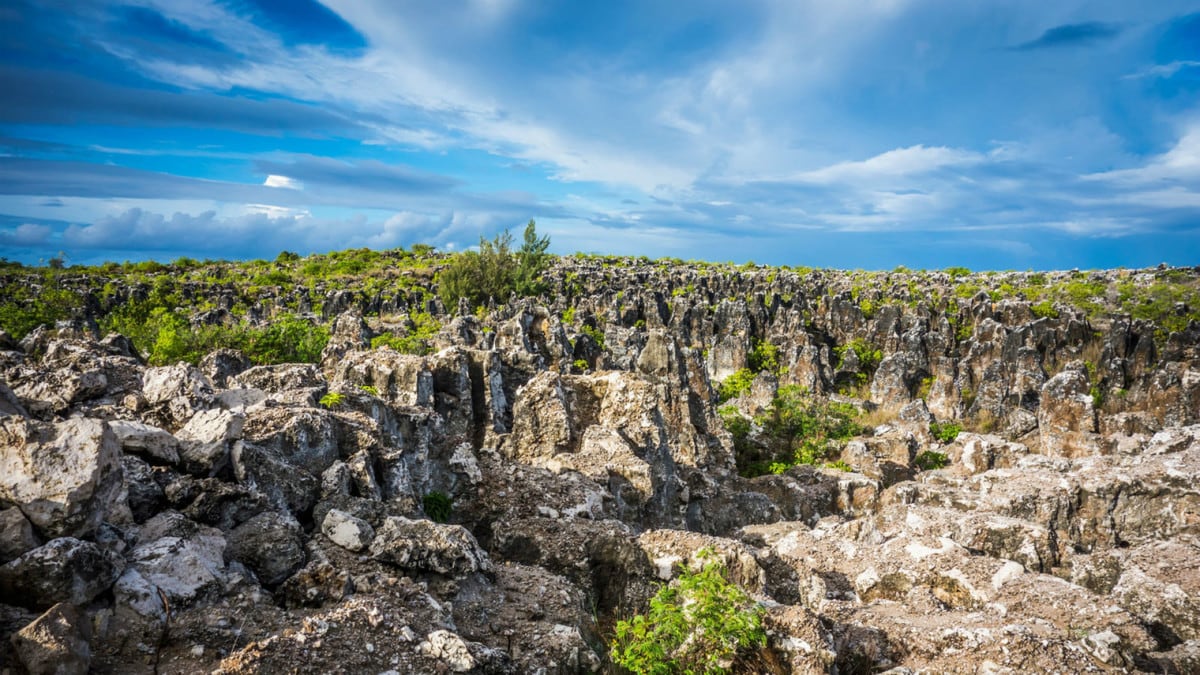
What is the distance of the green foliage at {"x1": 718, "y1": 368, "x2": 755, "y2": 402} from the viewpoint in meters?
32.4

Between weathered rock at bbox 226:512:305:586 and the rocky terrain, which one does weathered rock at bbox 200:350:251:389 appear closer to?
the rocky terrain

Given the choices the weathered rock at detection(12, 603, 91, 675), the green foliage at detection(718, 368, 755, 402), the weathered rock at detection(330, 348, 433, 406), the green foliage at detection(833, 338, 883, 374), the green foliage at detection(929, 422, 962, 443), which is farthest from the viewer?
the green foliage at detection(833, 338, 883, 374)

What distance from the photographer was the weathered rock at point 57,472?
525 centimetres

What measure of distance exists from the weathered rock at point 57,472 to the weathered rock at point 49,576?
34cm

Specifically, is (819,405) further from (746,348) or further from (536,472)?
(536,472)

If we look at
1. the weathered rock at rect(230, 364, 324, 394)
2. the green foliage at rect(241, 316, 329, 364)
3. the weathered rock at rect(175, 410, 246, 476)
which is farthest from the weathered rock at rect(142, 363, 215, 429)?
the green foliage at rect(241, 316, 329, 364)

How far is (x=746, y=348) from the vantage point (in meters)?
38.5

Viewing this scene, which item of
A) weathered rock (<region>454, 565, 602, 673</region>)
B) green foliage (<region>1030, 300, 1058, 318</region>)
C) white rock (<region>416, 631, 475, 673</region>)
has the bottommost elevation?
weathered rock (<region>454, 565, 602, 673</region>)

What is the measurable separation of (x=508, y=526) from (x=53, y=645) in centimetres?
585

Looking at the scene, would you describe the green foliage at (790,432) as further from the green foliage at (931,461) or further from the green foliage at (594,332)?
the green foliage at (594,332)

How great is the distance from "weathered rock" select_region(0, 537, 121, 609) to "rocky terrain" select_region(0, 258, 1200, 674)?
17 millimetres

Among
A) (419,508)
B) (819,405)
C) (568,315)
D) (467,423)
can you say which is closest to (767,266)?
(568,315)

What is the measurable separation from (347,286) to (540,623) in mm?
63794

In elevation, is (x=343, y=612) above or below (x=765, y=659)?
above
